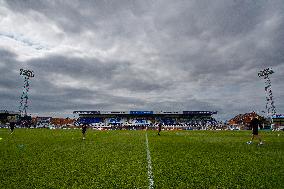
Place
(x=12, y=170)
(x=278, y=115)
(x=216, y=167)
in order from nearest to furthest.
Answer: (x=12, y=170) < (x=216, y=167) < (x=278, y=115)

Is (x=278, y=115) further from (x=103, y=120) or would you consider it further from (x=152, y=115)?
(x=103, y=120)

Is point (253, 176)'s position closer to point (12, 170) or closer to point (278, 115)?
point (12, 170)

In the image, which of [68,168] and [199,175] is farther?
[68,168]

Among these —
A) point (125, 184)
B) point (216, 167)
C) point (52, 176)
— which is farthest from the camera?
point (216, 167)

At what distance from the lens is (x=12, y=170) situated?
959 cm

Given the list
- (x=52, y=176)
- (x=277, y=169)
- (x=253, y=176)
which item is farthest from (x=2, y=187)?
(x=277, y=169)

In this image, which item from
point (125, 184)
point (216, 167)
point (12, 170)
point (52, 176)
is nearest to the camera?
point (125, 184)

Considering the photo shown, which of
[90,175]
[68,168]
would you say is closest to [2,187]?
[90,175]

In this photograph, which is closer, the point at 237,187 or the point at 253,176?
the point at 237,187

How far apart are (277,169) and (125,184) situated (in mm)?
5855

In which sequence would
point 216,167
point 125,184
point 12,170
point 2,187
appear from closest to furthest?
point 2,187
point 125,184
point 12,170
point 216,167

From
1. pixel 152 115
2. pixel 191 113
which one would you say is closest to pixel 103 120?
pixel 152 115

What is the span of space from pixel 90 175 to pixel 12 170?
9.67 feet

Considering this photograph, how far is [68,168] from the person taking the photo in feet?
33.5
